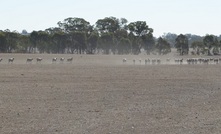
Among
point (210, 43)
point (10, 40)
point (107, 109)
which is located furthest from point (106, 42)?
point (107, 109)

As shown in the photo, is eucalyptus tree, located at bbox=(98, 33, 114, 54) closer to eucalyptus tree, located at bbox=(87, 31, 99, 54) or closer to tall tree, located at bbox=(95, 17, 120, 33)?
eucalyptus tree, located at bbox=(87, 31, 99, 54)

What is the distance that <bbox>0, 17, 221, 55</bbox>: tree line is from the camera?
A: 11256 centimetres

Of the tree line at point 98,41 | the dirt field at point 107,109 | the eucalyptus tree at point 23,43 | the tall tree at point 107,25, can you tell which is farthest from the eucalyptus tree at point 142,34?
the dirt field at point 107,109

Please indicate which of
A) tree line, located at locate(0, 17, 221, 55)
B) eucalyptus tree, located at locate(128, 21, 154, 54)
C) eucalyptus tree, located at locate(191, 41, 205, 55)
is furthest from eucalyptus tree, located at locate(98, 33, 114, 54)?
eucalyptus tree, located at locate(191, 41, 205, 55)

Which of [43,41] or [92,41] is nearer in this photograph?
[43,41]

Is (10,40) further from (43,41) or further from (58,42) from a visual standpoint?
(58,42)

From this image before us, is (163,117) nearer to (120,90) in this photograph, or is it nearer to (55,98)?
(55,98)

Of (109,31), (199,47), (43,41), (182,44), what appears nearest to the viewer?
(43,41)

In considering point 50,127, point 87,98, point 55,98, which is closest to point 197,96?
point 87,98

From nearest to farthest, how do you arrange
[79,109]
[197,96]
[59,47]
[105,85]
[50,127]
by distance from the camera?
[50,127] < [79,109] < [197,96] < [105,85] < [59,47]

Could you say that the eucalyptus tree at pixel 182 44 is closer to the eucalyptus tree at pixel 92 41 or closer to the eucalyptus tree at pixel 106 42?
the eucalyptus tree at pixel 106 42

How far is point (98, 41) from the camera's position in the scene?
119 meters

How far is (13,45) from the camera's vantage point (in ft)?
352

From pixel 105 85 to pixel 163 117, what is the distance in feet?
37.4
